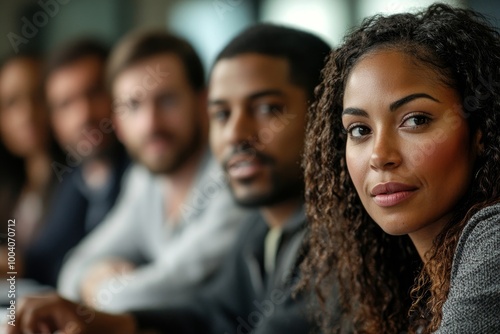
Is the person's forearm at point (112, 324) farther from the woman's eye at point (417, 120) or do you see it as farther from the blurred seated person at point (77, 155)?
the woman's eye at point (417, 120)

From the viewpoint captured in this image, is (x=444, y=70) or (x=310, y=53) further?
(x=310, y=53)

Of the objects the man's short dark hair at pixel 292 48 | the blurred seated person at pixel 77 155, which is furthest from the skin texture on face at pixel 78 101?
the man's short dark hair at pixel 292 48

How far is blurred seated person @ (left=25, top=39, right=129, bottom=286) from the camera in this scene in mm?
1598

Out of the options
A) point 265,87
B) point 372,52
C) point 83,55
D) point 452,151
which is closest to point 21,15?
point 83,55

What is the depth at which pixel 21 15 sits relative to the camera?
1643 mm

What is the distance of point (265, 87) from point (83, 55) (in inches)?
19.5

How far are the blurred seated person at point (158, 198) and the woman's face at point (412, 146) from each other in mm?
491

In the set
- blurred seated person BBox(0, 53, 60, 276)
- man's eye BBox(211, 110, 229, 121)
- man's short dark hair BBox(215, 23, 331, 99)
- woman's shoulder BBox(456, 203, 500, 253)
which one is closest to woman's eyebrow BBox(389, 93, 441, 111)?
woman's shoulder BBox(456, 203, 500, 253)

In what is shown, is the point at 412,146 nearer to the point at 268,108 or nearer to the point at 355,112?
the point at 355,112

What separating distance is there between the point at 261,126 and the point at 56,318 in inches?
18.7

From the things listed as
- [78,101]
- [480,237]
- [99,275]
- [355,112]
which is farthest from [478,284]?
[78,101]

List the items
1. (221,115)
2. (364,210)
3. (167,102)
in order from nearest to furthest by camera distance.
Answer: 1. (364,210)
2. (221,115)
3. (167,102)

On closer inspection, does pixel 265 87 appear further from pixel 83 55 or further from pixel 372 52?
pixel 83 55

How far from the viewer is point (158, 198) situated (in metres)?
1.54
